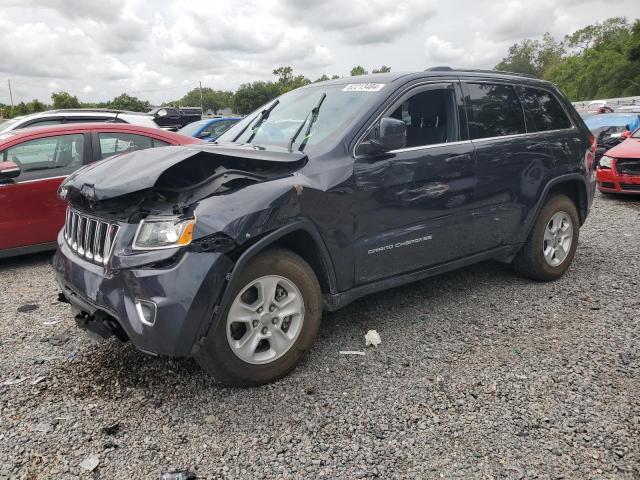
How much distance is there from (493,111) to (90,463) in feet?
12.5

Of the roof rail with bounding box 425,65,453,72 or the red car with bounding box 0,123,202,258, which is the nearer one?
the roof rail with bounding box 425,65,453,72

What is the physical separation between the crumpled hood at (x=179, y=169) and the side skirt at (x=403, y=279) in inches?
35.7

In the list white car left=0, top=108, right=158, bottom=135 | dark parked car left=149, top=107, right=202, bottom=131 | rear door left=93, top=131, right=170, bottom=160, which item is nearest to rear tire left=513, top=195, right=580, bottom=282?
rear door left=93, top=131, right=170, bottom=160

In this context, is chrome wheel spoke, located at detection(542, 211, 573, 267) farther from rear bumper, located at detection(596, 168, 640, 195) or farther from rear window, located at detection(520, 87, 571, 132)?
rear bumper, located at detection(596, 168, 640, 195)

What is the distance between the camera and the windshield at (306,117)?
348 centimetres

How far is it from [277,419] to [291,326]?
0.58 m

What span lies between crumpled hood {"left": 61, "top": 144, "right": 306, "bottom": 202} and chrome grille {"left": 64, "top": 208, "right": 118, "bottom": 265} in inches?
6.8

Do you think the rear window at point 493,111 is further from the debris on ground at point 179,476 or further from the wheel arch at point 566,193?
the debris on ground at point 179,476

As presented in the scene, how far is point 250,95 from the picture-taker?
90938mm

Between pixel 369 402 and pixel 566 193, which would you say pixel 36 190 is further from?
pixel 566 193

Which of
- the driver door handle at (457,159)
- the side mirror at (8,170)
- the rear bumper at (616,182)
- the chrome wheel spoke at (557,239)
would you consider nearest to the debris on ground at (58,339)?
the side mirror at (8,170)

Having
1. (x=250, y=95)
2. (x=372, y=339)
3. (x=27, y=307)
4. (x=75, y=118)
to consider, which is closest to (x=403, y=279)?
(x=372, y=339)

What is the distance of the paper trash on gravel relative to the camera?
142 inches

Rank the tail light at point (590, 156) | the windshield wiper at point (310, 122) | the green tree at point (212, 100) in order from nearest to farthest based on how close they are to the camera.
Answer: the windshield wiper at point (310, 122) → the tail light at point (590, 156) → the green tree at point (212, 100)
